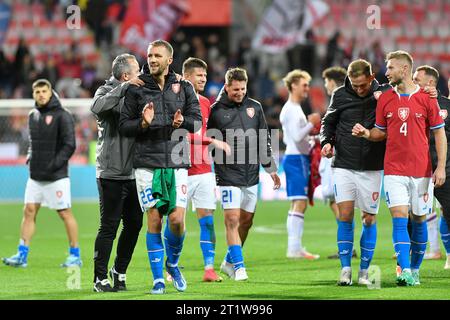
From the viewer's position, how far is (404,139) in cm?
936

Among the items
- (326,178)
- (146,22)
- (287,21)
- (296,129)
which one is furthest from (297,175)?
(146,22)

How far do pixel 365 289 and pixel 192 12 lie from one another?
19.7 meters

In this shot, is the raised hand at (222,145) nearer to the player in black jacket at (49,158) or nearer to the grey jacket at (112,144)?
the grey jacket at (112,144)

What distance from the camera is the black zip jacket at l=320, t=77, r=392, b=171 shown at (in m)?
9.76

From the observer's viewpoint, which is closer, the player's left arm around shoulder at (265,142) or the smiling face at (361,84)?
the smiling face at (361,84)

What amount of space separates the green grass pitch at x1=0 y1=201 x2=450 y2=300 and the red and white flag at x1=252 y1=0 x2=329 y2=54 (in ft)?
28.2

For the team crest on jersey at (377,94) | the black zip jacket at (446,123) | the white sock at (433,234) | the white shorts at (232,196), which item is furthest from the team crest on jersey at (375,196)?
the white sock at (433,234)

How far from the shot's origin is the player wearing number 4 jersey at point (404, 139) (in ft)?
30.7

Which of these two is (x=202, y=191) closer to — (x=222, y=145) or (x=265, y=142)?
(x=265, y=142)

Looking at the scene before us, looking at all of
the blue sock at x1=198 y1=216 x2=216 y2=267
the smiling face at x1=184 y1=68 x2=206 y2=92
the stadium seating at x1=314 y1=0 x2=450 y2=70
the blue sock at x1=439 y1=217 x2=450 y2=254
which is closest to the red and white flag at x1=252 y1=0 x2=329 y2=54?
the stadium seating at x1=314 y1=0 x2=450 y2=70

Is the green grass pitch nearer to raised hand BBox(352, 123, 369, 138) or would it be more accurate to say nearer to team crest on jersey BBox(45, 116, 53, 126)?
raised hand BBox(352, 123, 369, 138)

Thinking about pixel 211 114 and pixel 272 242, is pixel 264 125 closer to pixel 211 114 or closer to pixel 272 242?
pixel 211 114

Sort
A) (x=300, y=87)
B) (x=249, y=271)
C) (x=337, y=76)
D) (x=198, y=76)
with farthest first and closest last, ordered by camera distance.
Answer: (x=300, y=87) → (x=337, y=76) → (x=249, y=271) → (x=198, y=76)

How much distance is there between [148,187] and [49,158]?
13.0 ft
